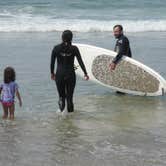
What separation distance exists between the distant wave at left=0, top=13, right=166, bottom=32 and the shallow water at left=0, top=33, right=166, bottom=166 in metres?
7.68

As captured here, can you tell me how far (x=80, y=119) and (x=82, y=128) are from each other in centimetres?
58

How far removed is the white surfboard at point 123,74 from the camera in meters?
10.0

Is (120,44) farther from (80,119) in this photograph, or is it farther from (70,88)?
(80,119)

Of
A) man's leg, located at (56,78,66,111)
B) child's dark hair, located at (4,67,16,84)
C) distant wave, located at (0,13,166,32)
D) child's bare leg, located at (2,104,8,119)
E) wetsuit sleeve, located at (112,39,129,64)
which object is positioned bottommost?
child's bare leg, located at (2,104,8,119)

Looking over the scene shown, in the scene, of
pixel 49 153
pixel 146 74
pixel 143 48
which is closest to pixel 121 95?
pixel 146 74

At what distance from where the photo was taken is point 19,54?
45.2ft

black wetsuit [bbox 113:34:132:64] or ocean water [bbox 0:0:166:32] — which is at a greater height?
ocean water [bbox 0:0:166:32]

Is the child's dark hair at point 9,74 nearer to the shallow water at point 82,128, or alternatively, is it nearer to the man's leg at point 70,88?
the shallow water at point 82,128

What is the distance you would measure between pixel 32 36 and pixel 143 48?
439cm

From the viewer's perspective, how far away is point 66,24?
21672 millimetres

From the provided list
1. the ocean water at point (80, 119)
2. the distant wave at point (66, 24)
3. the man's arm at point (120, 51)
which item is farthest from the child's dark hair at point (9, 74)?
the distant wave at point (66, 24)

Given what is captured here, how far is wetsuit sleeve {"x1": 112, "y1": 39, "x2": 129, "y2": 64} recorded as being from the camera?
9709mm

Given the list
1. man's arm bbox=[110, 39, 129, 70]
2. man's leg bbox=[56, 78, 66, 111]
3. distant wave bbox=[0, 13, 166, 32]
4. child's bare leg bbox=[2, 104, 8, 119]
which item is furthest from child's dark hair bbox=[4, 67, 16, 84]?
distant wave bbox=[0, 13, 166, 32]

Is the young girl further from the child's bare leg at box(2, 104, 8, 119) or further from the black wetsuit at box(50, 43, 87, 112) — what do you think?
the black wetsuit at box(50, 43, 87, 112)
